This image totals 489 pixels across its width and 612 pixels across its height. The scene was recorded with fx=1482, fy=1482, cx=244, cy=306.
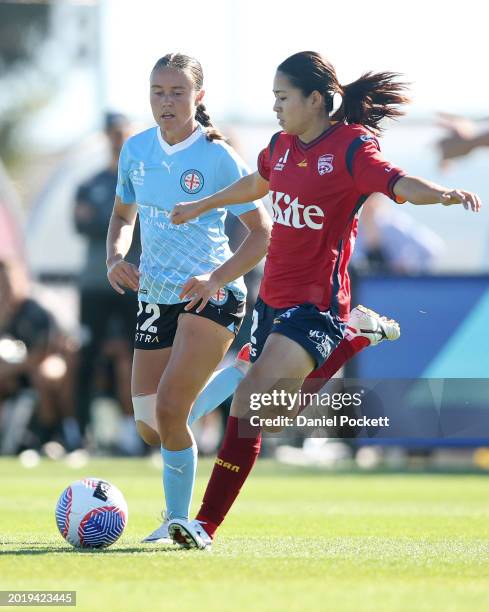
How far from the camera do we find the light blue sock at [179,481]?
7.48 metres

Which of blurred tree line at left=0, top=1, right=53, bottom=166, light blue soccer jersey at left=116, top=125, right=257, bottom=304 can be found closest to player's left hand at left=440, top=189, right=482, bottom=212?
light blue soccer jersey at left=116, top=125, right=257, bottom=304

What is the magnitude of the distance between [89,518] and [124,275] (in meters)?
1.27

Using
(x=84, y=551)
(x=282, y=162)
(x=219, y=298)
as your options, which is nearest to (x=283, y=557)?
(x=84, y=551)

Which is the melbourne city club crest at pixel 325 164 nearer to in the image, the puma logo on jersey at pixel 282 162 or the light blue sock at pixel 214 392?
the puma logo on jersey at pixel 282 162

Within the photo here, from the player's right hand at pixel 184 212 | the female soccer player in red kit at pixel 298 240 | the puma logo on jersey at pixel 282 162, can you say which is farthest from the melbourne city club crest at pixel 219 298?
the puma logo on jersey at pixel 282 162

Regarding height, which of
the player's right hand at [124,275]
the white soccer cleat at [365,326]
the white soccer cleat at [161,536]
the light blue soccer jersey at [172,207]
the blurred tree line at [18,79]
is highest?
the light blue soccer jersey at [172,207]

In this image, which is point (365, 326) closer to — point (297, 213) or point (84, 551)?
point (297, 213)

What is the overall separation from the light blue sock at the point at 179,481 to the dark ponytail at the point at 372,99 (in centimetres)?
189

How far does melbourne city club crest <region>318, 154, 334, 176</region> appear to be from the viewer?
7180 millimetres

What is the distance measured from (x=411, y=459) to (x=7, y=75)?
40068 millimetres

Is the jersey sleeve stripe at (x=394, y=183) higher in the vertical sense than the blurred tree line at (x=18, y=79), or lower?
higher

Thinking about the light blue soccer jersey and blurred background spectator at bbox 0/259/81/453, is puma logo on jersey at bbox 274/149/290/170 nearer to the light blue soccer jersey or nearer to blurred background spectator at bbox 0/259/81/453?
the light blue soccer jersey

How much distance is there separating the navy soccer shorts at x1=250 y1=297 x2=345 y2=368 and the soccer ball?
108cm

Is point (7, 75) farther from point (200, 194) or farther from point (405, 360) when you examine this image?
point (200, 194)
